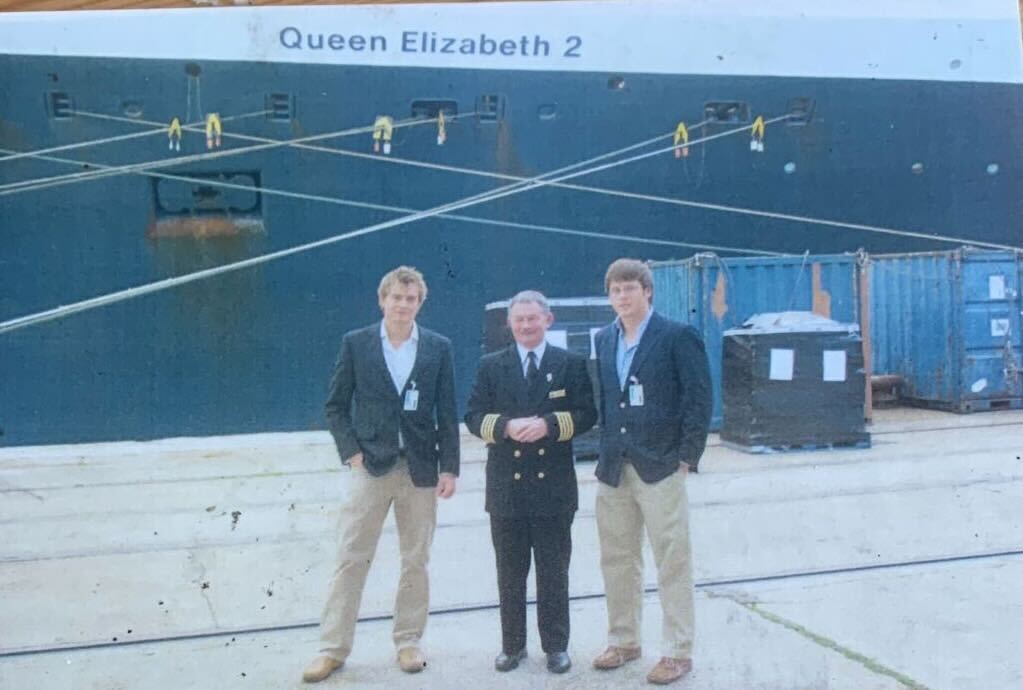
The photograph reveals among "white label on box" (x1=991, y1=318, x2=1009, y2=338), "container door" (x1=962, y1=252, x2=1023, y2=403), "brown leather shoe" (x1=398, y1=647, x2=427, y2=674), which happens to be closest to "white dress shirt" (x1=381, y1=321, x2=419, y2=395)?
"brown leather shoe" (x1=398, y1=647, x2=427, y2=674)

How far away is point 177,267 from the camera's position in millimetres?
3900

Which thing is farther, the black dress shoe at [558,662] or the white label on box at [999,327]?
the white label on box at [999,327]

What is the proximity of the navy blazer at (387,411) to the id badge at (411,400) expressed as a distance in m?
0.01

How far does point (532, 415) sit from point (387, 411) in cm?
48

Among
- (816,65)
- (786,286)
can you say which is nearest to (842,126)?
(816,65)

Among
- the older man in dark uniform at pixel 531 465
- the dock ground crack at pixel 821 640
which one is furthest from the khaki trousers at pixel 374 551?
the dock ground crack at pixel 821 640

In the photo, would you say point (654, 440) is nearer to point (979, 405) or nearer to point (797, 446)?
point (979, 405)

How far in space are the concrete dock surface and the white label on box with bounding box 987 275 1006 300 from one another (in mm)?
897

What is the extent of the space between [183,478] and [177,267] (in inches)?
30.8

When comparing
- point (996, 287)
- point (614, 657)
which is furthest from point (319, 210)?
point (996, 287)

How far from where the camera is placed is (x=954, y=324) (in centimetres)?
577

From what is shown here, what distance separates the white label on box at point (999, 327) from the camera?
5.31 meters

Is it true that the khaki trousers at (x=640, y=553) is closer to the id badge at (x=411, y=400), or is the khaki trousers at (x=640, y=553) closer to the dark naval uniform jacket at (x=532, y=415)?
the dark naval uniform jacket at (x=532, y=415)

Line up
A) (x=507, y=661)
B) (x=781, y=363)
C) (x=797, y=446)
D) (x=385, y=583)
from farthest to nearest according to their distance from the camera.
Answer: (x=781, y=363) → (x=797, y=446) → (x=385, y=583) → (x=507, y=661)
